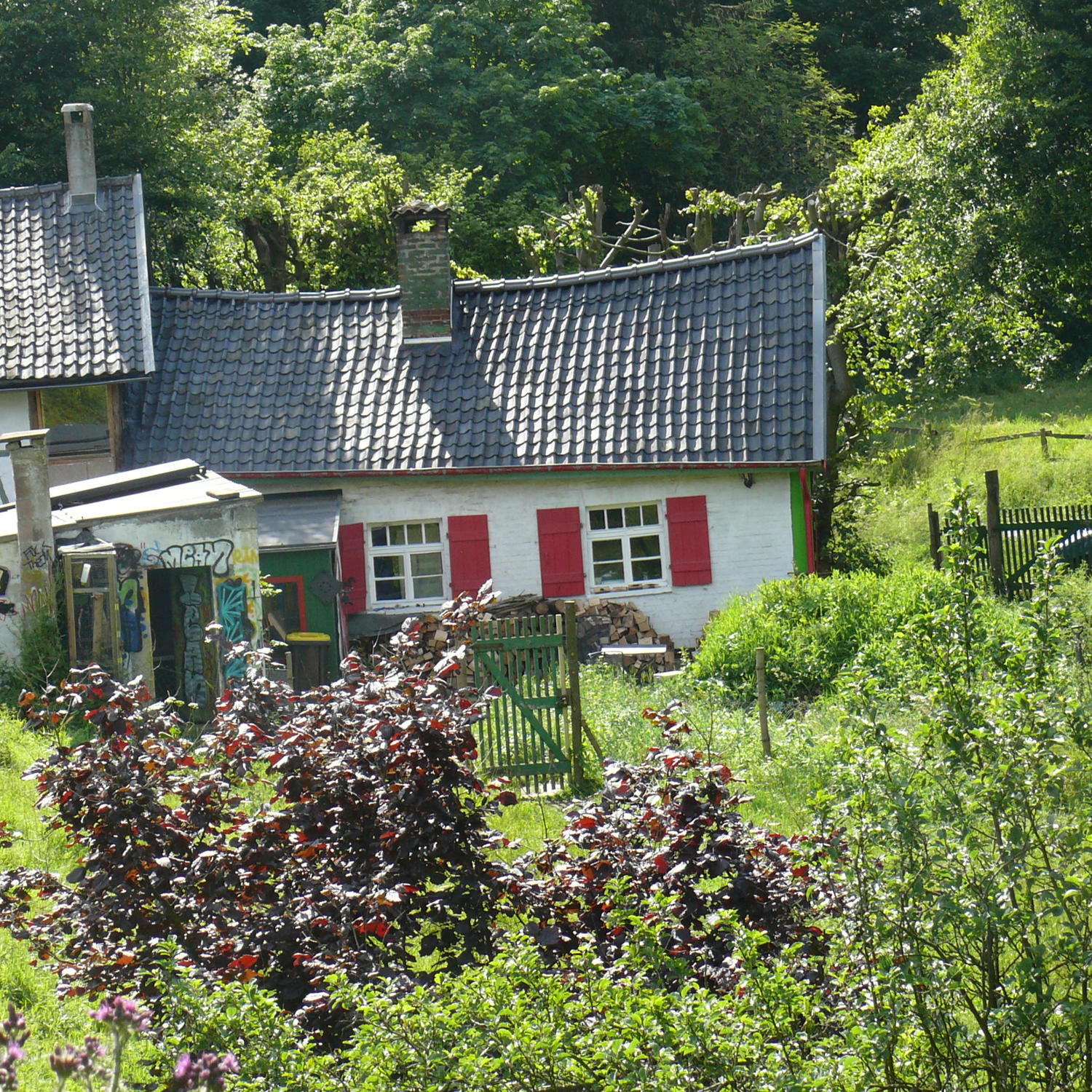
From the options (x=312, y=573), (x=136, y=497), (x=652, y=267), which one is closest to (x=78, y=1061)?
(x=136, y=497)

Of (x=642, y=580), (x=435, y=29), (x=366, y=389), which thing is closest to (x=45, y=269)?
(x=366, y=389)

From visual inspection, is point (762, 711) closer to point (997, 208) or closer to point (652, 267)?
point (652, 267)

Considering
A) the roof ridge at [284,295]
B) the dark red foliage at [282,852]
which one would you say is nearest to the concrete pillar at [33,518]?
the roof ridge at [284,295]

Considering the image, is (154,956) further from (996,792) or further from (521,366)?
(521,366)

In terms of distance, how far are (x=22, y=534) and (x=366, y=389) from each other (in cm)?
756

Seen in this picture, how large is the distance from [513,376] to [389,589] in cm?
370

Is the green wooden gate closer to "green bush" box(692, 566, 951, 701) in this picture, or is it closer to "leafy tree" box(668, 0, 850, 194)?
"green bush" box(692, 566, 951, 701)

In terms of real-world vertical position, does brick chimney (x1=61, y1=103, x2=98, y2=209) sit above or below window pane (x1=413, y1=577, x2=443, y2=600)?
above

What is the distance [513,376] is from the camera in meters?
20.5

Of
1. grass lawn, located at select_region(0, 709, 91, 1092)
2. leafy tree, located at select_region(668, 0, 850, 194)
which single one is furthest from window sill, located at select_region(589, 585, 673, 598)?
leafy tree, located at select_region(668, 0, 850, 194)

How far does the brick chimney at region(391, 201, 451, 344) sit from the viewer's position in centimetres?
2103

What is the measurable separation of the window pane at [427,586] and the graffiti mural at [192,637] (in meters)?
4.71

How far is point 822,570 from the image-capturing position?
2095 centimetres

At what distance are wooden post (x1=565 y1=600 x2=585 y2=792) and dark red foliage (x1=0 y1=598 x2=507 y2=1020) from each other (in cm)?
527
